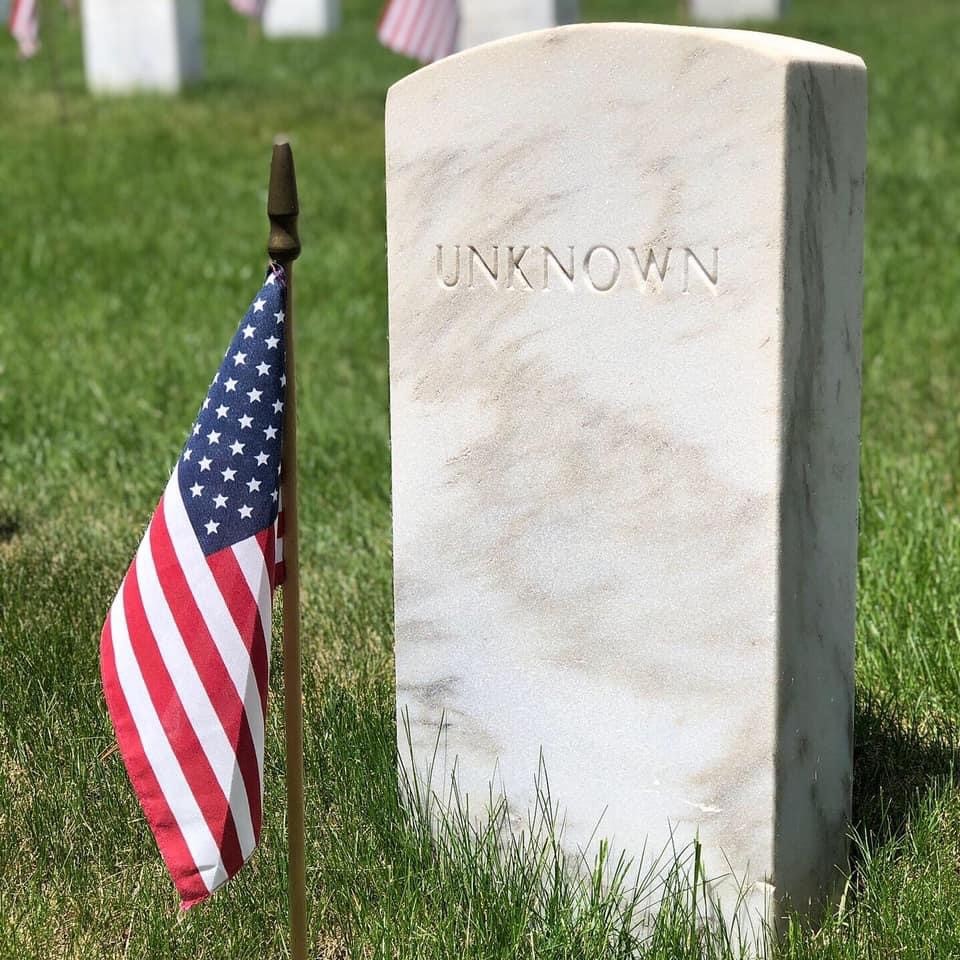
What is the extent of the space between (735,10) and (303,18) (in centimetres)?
629

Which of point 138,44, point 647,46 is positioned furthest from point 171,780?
point 138,44

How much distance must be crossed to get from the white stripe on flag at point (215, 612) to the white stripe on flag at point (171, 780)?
13 centimetres

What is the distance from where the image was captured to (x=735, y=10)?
23312 millimetres

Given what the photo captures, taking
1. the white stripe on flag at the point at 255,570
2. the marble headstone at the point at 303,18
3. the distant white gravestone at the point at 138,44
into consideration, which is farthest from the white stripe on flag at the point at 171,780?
the marble headstone at the point at 303,18

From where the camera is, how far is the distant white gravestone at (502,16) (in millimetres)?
11906

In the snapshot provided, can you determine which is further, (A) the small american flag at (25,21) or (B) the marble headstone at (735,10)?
(B) the marble headstone at (735,10)

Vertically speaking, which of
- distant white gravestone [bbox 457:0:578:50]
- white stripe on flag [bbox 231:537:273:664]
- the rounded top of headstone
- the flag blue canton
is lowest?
distant white gravestone [bbox 457:0:578:50]

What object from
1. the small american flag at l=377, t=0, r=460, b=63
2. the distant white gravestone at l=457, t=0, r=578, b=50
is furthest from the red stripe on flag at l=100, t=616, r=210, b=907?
the distant white gravestone at l=457, t=0, r=578, b=50

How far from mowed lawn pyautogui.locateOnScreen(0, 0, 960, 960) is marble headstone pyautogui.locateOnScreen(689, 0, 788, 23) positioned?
35.6 feet

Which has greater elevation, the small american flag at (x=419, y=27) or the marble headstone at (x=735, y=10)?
the small american flag at (x=419, y=27)

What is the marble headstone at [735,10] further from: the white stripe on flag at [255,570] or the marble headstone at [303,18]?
the white stripe on flag at [255,570]

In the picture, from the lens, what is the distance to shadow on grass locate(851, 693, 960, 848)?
3.15 m

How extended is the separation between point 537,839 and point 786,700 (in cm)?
55

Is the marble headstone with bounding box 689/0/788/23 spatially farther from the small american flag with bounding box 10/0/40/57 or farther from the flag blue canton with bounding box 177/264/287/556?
the flag blue canton with bounding box 177/264/287/556
